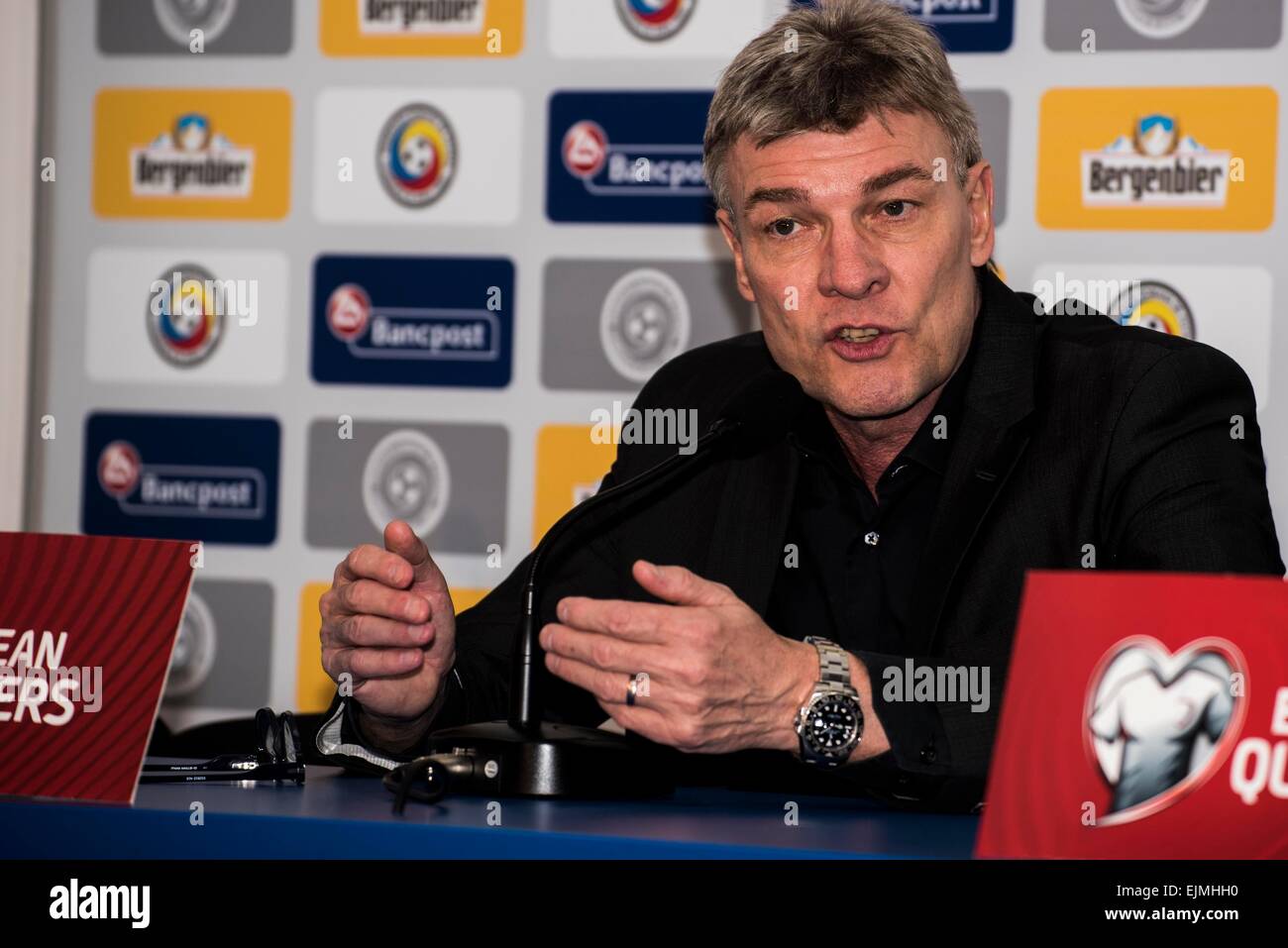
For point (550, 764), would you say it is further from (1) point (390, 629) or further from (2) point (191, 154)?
(2) point (191, 154)

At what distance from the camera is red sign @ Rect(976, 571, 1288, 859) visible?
966 millimetres

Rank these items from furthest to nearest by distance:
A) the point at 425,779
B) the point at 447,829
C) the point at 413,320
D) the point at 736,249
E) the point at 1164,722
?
the point at 413,320 → the point at 736,249 → the point at 425,779 → the point at 447,829 → the point at 1164,722

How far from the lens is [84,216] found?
2.85 m

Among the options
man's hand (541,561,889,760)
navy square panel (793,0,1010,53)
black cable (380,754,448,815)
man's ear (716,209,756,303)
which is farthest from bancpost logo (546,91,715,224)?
black cable (380,754,448,815)

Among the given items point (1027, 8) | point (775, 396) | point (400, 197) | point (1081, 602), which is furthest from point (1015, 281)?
point (1081, 602)

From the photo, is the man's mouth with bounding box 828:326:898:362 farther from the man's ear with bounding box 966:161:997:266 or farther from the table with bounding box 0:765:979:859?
the table with bounding box 0:765:979:859

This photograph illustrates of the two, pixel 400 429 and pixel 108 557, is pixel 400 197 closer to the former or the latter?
pixel 400 429

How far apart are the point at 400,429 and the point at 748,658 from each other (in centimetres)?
152

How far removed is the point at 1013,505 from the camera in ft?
5.32

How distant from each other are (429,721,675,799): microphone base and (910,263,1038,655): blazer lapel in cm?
42

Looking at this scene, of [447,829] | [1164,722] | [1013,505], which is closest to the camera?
[1164,722]

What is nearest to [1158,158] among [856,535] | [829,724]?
[856,535]

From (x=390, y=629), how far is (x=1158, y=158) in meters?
1.50
